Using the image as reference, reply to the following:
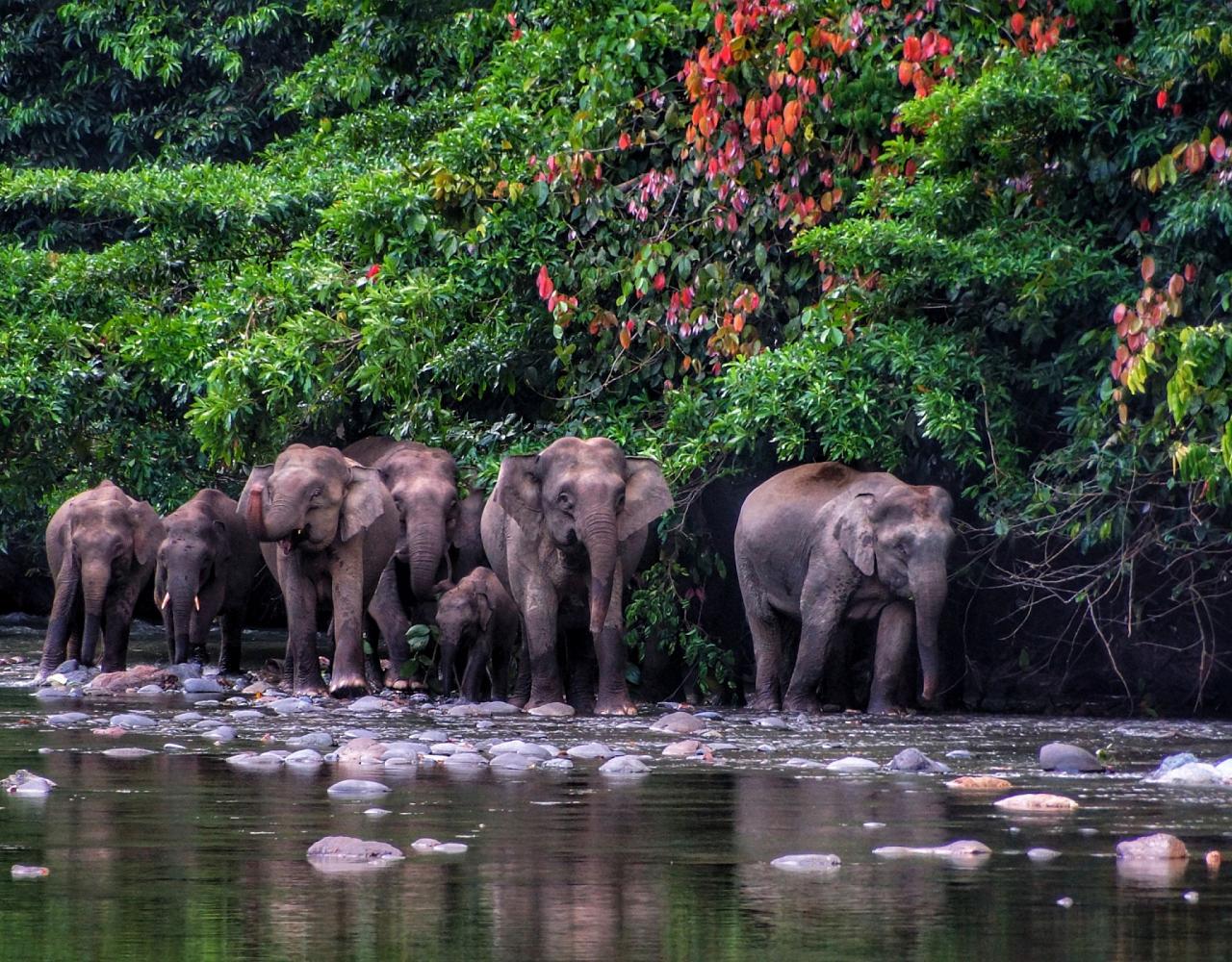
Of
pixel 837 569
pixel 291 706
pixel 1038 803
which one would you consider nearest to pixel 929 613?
pixel 837 569

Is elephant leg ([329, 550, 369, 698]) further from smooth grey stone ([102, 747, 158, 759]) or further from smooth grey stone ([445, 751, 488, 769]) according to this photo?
smooth grey stone ([445, 751, 488, 769])

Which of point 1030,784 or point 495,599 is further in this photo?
point 495,599

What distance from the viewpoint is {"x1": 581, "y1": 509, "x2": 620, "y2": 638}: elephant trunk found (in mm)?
13617

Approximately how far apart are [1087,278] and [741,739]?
357 cm

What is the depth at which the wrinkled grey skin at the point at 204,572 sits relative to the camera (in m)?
16.8

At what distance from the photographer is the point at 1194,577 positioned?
46.4 feet

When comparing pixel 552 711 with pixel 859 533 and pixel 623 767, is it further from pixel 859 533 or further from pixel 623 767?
pixel 623 767

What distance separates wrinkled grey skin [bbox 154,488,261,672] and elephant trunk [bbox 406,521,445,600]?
203 centimetres

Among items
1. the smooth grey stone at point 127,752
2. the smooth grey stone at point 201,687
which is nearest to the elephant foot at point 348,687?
the smooth grey stone at point 201,687

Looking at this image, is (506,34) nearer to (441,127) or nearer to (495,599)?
(441,127)

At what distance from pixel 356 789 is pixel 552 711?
16.9 feet

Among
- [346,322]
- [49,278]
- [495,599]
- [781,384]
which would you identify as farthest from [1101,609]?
[49,278]

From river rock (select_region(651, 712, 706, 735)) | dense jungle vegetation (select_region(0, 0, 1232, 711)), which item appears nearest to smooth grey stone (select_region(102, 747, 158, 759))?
river rock (select_region(651, 712, 706, 735))

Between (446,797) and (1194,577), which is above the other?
(1194,577)
